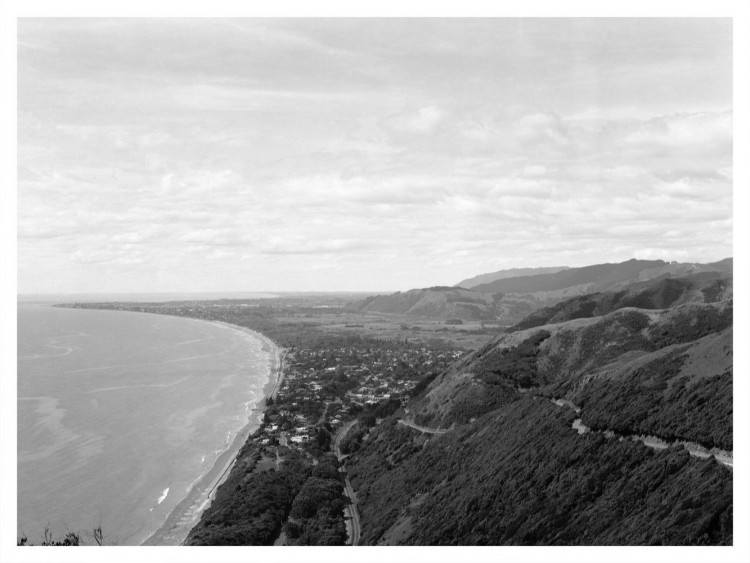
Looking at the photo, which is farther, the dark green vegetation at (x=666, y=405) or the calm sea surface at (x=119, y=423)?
the calm sea surface at (x=119, y=423)

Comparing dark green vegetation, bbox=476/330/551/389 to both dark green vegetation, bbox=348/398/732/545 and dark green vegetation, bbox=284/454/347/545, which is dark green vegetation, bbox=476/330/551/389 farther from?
dark green vegetation, bbox=284/454/347/545

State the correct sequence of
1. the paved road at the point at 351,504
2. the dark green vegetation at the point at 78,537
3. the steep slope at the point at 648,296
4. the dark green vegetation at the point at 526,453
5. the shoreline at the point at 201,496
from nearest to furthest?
1. the dark green vegetation at the point at 526,453
2. the paved road at the point at 351,504
3. the dark green vegetation at the point at 78,537
4. the shoreline at the point at 201,496
5. the steep slope at the point at 648,296

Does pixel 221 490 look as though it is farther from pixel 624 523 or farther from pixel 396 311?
pixel 396 311

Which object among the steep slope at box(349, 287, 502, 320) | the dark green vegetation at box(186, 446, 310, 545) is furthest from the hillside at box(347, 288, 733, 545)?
the steep slope at box(349, 287, 502, 320)

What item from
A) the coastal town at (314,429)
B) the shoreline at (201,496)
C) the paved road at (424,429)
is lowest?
the shoreline at (201,496)

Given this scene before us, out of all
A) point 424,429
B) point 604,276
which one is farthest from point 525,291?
point 424,429

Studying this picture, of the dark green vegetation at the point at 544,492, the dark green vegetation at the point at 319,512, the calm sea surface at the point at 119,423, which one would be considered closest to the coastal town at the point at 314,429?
the dark green vegetation at the point at 319,512

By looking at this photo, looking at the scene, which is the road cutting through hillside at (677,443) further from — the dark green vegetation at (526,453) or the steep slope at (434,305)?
the steep slope at (434,305)
